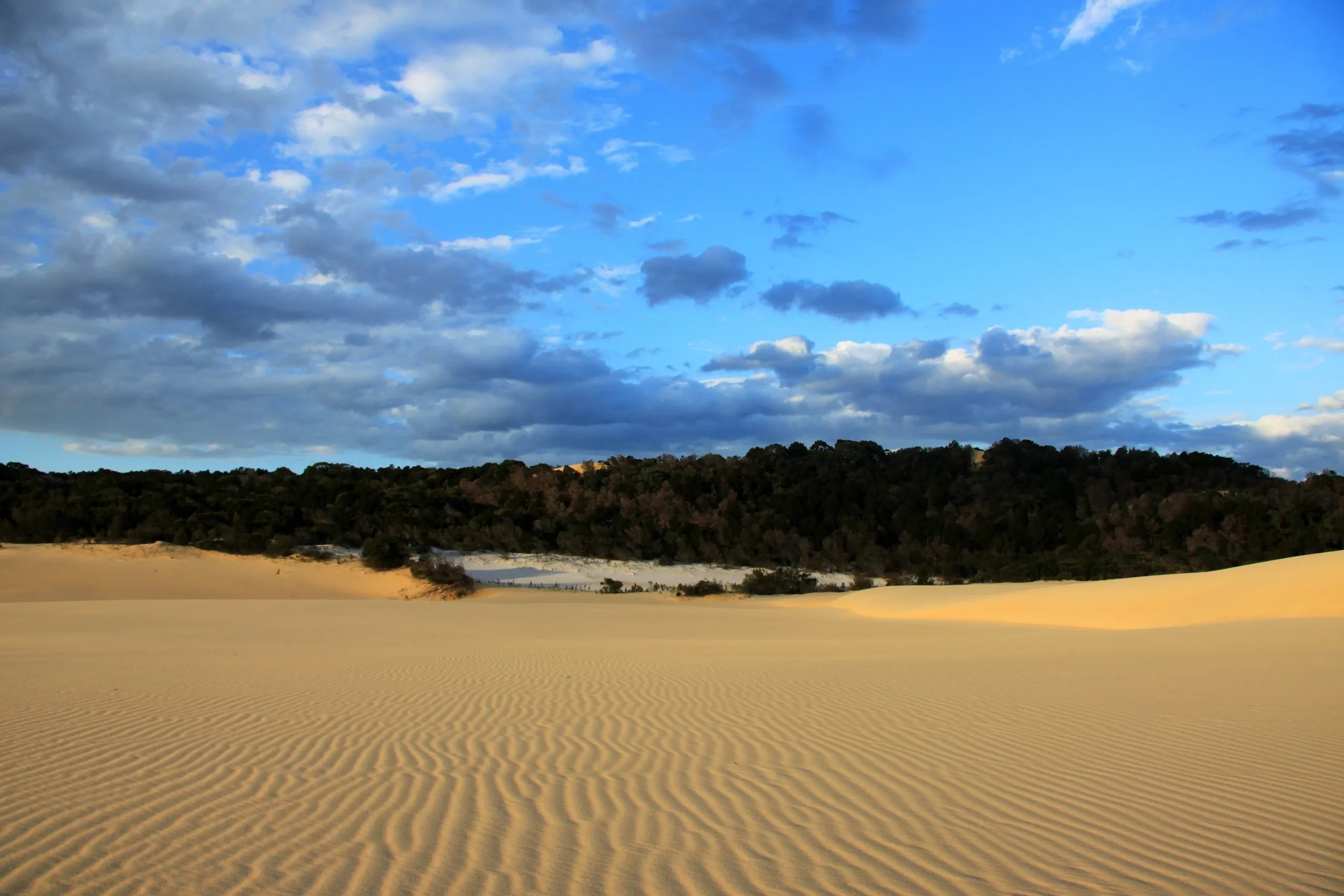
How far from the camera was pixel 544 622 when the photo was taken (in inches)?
758

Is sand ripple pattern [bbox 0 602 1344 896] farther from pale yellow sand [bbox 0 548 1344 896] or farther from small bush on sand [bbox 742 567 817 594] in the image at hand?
small bush on sand [bbox 742 567 817 594]

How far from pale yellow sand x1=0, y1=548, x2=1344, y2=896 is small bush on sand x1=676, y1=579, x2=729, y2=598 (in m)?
15.4

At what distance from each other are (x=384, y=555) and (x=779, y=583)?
12271mm

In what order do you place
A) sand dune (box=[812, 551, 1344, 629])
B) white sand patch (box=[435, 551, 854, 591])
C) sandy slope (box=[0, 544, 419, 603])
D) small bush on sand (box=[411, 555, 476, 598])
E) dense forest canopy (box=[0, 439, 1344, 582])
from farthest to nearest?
1. white sand patch (box=[435, 551, 854, 591])
2. dense forest canopy (box=[0, 439, 1344, 582])
3. small bush on sand (box=[411, 555, 476, 598])
4. sandy slope (box=[0, 544, 419, 603])
5. sand dune (box=[812, 551, 1344, 629])

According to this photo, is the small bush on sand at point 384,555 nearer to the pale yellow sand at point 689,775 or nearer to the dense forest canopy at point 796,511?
the dense forest canopy at point 796,511

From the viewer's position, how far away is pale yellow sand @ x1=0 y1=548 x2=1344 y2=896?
12.4 ft

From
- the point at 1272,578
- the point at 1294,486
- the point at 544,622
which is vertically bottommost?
the point at 544,622

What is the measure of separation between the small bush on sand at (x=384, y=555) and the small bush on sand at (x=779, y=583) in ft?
35.4

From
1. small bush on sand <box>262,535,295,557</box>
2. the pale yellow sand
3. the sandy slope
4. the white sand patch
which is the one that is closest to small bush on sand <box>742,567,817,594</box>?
the white sand patch

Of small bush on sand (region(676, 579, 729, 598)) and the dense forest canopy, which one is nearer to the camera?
small bush on sand (region(676, 579, 729, 598))

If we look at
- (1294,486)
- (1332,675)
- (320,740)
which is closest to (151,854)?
(320,740)

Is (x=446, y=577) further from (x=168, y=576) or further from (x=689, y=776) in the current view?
(x=689, y=776)

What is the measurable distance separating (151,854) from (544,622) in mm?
15515

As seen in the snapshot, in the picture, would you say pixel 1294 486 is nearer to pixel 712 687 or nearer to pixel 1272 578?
pixel 1272 578
